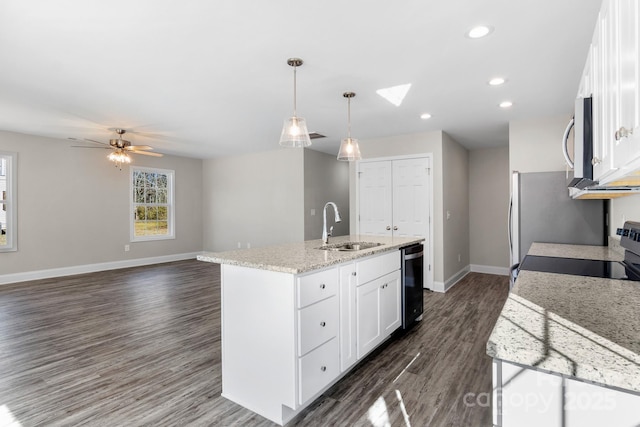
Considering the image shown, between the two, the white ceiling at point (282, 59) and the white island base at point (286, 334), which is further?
the white ceiling at point (282, 59)

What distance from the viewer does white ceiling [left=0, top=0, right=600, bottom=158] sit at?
6.97 ft

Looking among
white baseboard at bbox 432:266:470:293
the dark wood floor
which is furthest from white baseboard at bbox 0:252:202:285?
white baseboard at bbox 432:266:470:293

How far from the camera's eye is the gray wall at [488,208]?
6150 millimetres

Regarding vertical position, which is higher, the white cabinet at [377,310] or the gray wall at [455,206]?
the gray wall at [455,206]

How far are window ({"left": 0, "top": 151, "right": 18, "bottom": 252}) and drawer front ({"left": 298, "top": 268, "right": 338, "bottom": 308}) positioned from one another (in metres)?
6.07

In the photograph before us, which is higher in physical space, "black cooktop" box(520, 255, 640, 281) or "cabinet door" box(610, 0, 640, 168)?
"cabinet door" box(610, 0, 640, 168)

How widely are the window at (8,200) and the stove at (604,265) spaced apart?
715 centimetres

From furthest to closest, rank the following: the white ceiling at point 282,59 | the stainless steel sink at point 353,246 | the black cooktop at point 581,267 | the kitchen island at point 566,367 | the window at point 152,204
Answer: the window at point 152,204
the stainless steel sink at point 353,246
the white ceiling at point 282,59
the black cooktop at point 581,267
the kitchen island at point 566,367

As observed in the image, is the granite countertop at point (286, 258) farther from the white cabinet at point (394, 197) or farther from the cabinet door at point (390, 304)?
the white cabinet at point (394, 197)

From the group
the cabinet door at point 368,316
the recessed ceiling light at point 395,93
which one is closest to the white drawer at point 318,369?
the cabinet door at point 368,316

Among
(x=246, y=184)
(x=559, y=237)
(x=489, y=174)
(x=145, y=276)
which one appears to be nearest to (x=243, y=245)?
(x=246, y=184)

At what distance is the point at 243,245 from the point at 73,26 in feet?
18.8

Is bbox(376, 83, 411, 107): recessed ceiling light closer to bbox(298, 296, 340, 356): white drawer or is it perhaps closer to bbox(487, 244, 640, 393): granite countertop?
bbox(298, 296, 340, 356): white drawer

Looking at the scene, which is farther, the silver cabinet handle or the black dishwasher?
the black dishwasher
